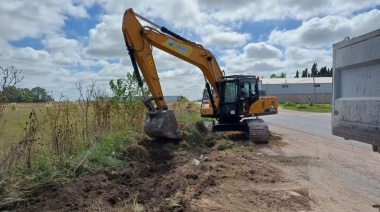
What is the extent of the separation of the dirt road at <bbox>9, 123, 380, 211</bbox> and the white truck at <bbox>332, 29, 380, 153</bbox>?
2.25m

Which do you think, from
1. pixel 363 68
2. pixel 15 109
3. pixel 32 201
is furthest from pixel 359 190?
pixel 15 109

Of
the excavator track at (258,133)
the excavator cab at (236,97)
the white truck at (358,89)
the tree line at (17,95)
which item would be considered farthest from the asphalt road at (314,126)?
the tree line at (17,95)

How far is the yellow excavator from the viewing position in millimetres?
11820

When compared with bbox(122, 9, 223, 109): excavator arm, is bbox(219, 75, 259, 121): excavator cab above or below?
below

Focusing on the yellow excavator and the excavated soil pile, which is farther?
the yellow excavator

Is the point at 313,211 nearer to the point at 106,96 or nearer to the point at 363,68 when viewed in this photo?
the point at 363,68

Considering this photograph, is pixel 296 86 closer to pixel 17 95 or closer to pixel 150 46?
pixel 150 46

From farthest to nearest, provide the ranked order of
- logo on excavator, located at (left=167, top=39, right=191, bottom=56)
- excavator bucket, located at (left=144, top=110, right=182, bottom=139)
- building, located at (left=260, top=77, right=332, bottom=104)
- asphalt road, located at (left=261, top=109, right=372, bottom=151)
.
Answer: building, located at (left=260, top=77, right=332, bottom=104)
asphalt road, located at (left=261, top=109, right=372, bottom=151)
logo on excavator, located at (left=167, top=39, right=191, bottom=56)
excavator bucket, located at (left=144, top=110, right=182, bottom=139)

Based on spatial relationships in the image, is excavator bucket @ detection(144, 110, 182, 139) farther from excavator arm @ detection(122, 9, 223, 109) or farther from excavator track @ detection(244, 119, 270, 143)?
A: excavator track @ detection(244, 119, 270, 143)

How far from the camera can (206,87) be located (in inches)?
624

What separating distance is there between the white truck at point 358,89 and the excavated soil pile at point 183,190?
226 centimetres

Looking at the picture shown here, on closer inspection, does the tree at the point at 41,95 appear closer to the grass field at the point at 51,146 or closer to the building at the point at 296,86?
the grass field at the point at 51,146

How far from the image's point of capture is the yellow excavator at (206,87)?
11820 millimetres

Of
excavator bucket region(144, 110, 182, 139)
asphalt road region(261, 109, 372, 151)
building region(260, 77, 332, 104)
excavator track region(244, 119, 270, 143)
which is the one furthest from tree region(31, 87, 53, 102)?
building region(260, 77, 332, 104)
